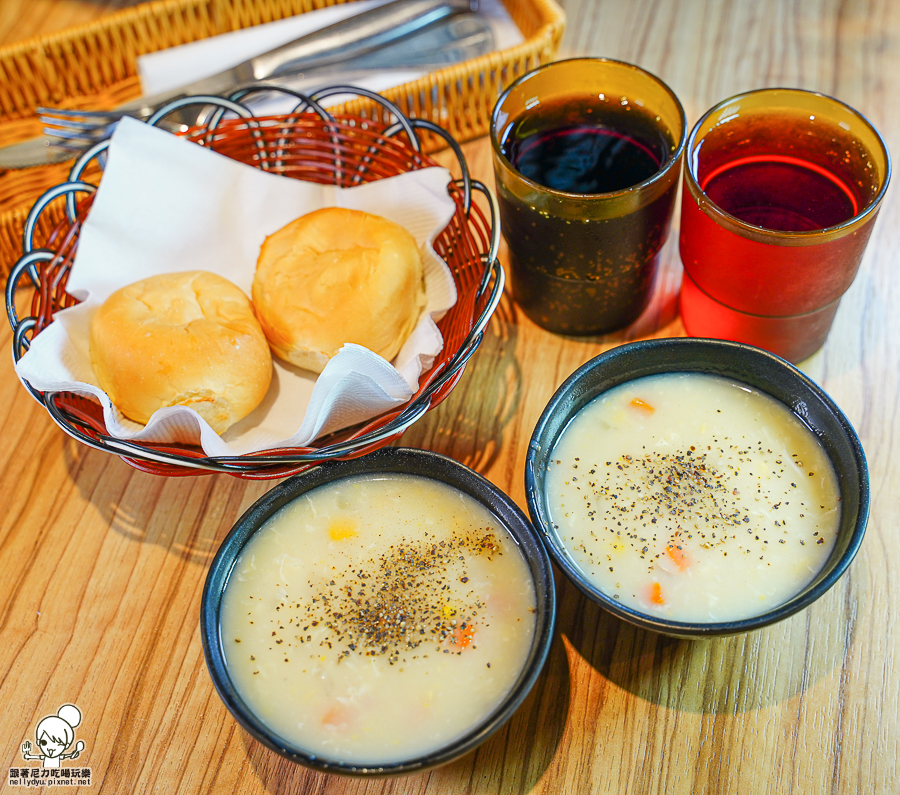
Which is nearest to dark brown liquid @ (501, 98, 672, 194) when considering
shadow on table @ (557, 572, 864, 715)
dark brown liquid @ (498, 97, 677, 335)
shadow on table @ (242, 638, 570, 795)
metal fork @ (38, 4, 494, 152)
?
dark brown liquid @ (498, 97, 677, 335)

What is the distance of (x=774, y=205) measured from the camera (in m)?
1.10

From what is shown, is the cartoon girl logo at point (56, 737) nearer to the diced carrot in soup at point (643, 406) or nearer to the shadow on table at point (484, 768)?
the shadow on table at point (484, 768)

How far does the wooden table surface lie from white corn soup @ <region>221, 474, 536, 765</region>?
118mm

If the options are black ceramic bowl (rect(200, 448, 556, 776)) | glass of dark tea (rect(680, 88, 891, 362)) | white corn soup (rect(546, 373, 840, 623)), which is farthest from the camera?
glass of dark tea (rect(680, 88, 891, 362))

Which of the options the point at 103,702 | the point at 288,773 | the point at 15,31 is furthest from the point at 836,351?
the point at 15,31

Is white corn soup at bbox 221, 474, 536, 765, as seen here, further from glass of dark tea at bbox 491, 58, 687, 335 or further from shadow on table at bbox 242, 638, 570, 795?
glass of dark tea at bbox 491, 58, 687, 335

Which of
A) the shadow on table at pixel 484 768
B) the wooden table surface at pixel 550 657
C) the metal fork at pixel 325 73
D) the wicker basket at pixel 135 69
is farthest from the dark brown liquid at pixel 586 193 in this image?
the shadow on table at pixel 484 768

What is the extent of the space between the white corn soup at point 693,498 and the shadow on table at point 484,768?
0.61 feet

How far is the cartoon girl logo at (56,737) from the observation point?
0.93 meters

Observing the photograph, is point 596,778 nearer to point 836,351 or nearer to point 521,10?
point 836,351

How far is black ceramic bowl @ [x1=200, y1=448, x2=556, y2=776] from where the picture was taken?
2.45 ft

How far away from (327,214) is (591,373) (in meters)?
0.48

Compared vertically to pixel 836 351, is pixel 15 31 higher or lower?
higher

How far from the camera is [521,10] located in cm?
153
